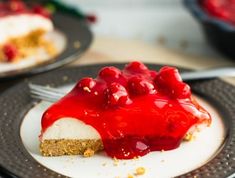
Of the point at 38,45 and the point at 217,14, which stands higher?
the point at 217,14

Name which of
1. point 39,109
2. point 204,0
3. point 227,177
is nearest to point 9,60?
point 39,109

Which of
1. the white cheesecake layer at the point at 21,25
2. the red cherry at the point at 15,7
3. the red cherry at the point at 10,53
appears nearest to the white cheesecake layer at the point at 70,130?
the red cherry at the point at 10,53

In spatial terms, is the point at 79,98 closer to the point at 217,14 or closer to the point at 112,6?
the point at 217,14

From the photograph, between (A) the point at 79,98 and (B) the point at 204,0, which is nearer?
(A) the point at 79,98

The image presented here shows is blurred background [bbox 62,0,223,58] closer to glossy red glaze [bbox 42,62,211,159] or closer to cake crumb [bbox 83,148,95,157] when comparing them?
glossy red glaze [bbox 42,62,211,159]

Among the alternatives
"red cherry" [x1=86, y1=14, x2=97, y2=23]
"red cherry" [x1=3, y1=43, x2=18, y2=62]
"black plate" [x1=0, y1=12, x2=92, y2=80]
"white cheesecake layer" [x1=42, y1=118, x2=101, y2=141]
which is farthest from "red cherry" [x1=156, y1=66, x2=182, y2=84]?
"red cherry" [x1=86, y1=14, x2=97, y2=23]

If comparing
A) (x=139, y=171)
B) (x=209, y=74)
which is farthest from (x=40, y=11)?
(x=139, y=171)

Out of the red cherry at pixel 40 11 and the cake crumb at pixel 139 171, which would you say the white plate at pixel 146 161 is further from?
the red cherry at pixel 40 11

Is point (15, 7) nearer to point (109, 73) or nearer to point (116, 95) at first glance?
point (109, 73)
